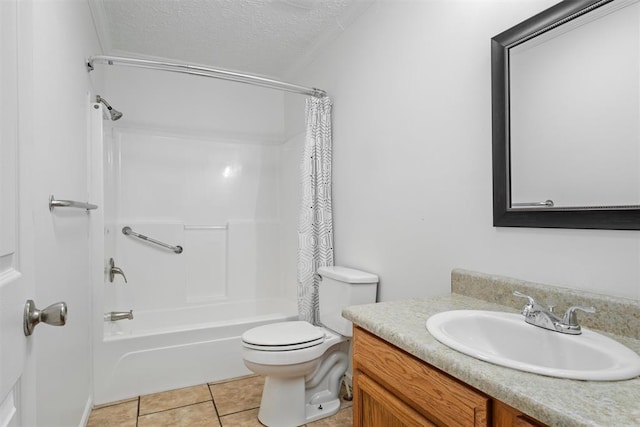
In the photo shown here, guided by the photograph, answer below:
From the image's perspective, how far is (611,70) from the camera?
A: 1003 millimetres

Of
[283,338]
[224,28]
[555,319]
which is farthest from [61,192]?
[555,319]

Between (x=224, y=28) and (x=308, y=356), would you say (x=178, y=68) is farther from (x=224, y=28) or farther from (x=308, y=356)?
(x=308, y=356)

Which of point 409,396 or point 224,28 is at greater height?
point 224,28

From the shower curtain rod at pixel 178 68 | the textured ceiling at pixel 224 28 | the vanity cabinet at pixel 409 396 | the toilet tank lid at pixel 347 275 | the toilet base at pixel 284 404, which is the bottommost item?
the toilet base at pixel 284 404

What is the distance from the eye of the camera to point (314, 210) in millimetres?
2324

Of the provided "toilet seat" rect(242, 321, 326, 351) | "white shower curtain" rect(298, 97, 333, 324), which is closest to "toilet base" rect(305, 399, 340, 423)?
"toilet seat" rect(242, 321, 326, 351)

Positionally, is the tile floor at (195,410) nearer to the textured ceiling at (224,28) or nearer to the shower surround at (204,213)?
the shower surround at (204,213)

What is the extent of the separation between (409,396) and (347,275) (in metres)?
1.01

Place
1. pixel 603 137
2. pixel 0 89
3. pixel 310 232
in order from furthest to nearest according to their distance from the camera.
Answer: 1. pixel 310 232
2. pixel 603 137
3. pixel 0 89

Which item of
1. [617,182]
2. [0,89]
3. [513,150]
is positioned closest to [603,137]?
[617,182]

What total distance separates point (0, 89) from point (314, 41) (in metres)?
2.29

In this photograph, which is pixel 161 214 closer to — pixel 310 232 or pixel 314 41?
pixel 310 232

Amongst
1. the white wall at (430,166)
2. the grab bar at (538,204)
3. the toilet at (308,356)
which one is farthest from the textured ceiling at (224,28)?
the toilet at (308,356)

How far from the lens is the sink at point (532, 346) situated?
726mm
